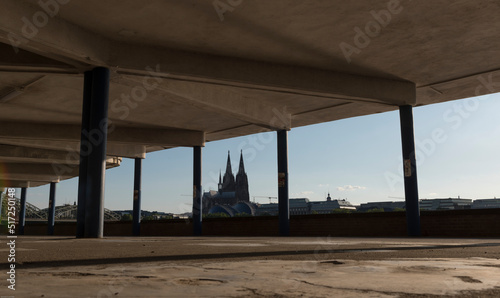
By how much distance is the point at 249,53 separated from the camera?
53.3 feet

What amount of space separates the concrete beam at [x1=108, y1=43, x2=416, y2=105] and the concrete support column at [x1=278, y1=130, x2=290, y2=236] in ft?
21.9

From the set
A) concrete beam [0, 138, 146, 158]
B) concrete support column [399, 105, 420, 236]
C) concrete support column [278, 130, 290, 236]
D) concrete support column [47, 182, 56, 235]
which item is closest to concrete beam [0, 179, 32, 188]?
concrete support column [47, 182, 56, 235]

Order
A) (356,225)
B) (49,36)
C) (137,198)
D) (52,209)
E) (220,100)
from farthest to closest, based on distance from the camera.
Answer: (52,209) < (137,198) < (356,225) < (220,100) < (49,36)

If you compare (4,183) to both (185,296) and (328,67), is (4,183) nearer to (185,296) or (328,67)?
(328,67)

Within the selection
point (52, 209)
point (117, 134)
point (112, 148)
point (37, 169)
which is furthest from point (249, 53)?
point (52, 209)

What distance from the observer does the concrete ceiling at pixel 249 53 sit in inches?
502

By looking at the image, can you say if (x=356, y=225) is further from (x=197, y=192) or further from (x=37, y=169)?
(x=37, y=169)

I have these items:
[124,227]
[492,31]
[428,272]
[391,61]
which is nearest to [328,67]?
[391,61]

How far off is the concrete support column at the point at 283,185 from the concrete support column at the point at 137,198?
534 inches

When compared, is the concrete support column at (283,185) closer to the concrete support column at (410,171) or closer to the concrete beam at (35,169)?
the concrete support column at (410,171)

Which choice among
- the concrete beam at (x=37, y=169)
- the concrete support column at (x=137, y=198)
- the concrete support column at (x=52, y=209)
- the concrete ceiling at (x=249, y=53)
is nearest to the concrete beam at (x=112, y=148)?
the concrete support column at (x=137, y=198)

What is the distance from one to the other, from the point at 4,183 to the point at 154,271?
49585 mm

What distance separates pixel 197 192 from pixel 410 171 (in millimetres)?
13981

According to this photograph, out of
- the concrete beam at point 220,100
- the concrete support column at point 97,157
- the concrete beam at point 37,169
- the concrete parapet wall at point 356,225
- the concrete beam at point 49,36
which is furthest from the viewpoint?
the concrete beam at point 37,169
